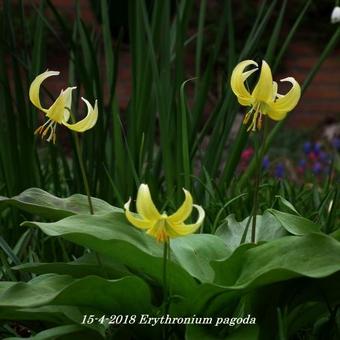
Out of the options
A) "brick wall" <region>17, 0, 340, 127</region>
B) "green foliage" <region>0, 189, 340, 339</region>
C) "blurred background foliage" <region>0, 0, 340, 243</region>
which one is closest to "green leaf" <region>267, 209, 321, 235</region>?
"green foliage" <region>0, 189, 340, 339</region>

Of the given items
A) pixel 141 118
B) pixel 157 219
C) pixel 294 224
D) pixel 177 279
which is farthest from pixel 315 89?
pixel 157 219

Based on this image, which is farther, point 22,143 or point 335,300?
point 22,143

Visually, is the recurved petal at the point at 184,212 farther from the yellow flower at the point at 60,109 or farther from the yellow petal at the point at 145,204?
the yellow flower at the point at 60,109

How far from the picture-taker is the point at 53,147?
7.06ft

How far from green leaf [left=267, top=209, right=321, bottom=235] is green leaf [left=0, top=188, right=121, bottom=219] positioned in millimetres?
328

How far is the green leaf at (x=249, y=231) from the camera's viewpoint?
5.10 feet

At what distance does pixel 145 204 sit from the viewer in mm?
1146

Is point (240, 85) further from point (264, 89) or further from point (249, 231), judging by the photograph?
point (249, 231)

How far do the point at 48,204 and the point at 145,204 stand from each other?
387mm

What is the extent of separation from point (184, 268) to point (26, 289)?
247mm

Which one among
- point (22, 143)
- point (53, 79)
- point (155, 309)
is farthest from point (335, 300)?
point (53, 79)

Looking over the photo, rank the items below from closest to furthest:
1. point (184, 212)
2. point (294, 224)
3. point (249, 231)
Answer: point (184, 212) < point (294, 224) < point (249, 231)

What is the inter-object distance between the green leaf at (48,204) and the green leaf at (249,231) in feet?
0.70

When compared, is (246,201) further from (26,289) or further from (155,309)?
(26,289)
